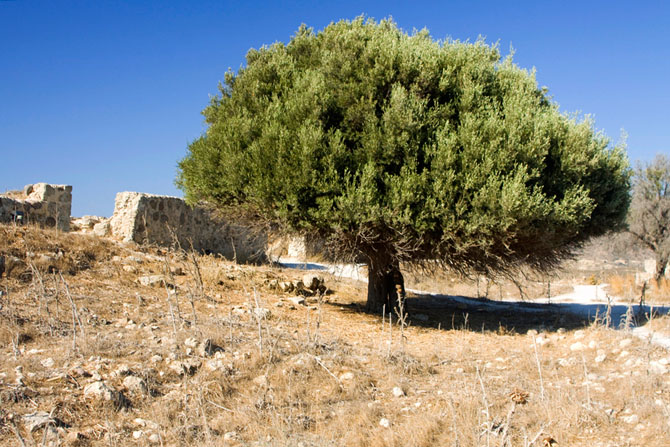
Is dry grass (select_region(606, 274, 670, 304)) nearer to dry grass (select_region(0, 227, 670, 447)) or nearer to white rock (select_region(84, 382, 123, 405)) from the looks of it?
dry grass (select_region(0, 227, 670, 447))

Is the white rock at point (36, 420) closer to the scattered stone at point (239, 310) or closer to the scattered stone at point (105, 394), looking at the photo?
the scattered stone at point (105, 394)

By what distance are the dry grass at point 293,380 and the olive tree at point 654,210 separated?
15.4 meters

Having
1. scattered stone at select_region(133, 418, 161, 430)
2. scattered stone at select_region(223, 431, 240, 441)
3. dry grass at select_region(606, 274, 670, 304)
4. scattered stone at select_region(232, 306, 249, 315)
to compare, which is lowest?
scattered stone at select_region(133, 418, 161, 430)

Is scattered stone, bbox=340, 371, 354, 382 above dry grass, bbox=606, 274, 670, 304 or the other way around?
the other way around

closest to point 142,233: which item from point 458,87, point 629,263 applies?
point 458,87

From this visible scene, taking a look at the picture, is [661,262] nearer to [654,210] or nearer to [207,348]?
[654,210]

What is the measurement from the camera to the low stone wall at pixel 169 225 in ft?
43.9

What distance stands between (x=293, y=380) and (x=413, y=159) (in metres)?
4.66

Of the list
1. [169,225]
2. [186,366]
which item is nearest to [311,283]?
[169,225]

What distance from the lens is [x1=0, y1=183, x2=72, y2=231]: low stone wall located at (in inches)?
490

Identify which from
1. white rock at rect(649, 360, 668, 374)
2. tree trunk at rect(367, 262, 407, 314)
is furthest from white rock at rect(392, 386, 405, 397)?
tree trunk at rect(367, 262, 407, 314)

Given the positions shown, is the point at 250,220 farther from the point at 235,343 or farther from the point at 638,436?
the point at 638,436

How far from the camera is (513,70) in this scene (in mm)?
10359

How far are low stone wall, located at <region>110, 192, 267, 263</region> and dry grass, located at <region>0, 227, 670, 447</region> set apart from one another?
385 cm
